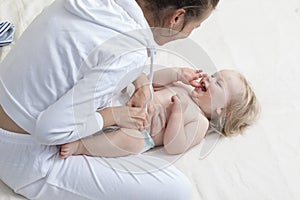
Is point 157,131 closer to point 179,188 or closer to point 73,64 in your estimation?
point 179,188

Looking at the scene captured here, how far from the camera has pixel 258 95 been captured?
127 centimetres

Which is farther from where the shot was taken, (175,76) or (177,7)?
(175,76)

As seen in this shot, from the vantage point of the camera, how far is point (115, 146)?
99cm

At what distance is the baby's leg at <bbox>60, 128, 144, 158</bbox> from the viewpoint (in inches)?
37.0

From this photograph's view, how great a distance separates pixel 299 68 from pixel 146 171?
0.60 metres

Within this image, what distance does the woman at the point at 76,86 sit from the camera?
85 cm

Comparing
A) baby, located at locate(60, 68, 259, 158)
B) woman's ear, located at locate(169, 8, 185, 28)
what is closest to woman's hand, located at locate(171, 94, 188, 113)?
baby, located at locate(60, 68, 259, 158)

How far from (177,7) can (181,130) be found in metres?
0.31

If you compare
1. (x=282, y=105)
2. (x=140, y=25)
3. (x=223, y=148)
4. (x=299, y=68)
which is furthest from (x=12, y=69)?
(x=299, y=68)

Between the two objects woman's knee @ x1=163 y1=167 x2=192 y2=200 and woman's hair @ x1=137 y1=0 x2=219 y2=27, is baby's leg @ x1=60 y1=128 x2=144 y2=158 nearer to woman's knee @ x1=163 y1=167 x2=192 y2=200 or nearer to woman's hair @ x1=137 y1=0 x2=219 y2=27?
woman's knee @ x1=163 y1=167 x2=192 y2=200

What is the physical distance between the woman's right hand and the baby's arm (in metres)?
0.10

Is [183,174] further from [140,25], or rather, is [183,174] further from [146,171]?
[140,25]

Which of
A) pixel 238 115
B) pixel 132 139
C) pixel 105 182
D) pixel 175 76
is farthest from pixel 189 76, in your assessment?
pixel 105 182

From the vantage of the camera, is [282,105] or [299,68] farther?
[299,68]
